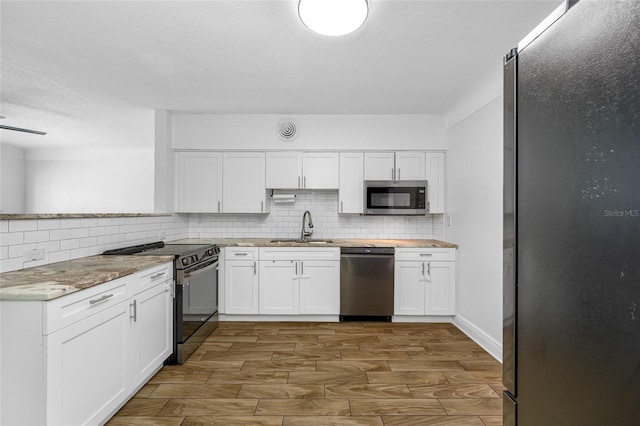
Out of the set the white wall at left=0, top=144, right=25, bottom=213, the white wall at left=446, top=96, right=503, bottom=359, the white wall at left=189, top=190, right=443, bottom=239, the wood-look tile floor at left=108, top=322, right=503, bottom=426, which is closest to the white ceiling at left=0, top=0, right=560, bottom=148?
the white wall at left=446, top=96, right=503, bottom=359

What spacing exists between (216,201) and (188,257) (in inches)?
51.5

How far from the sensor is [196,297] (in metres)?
2.96

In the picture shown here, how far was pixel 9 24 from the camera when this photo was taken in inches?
85.0

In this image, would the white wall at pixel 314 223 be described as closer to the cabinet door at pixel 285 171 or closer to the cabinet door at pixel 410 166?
the cabinet door at pixel 285 171

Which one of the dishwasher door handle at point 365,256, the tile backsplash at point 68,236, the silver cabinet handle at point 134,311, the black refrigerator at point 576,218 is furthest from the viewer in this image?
the dishwasher door handle at point 365,256

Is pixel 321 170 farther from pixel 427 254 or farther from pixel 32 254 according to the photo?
pixel 32 254

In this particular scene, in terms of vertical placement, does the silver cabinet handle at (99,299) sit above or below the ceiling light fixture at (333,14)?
below

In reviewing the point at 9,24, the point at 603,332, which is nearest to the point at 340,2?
the point at 603,332

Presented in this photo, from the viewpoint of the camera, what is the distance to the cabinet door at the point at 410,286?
3707 millimetres

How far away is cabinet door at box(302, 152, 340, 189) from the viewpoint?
3990 millimetres

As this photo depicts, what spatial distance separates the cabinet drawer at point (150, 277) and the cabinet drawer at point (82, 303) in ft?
0.31

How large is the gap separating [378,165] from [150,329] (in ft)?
9.65

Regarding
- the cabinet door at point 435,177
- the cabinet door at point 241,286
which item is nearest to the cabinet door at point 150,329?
the cabinet door at point 241,286

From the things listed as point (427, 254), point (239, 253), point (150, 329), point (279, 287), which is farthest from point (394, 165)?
point (150, 329)
